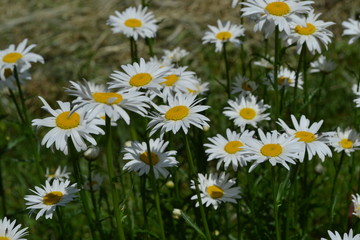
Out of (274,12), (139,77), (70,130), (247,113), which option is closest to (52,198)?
(70,130)

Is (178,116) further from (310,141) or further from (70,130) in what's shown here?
(310,141)

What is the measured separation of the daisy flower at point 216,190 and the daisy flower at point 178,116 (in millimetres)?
512

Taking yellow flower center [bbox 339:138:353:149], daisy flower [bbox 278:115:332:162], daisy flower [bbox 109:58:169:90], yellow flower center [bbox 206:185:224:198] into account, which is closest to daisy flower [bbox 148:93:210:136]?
daisy flower [bbox 109:58:169:90]

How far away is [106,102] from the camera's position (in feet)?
7.58

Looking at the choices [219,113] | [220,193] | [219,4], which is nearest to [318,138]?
[220,193]

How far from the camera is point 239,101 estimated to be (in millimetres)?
3570

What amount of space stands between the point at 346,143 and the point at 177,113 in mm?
1252

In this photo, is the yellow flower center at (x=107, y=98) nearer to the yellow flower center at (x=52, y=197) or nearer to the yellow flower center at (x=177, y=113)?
the yellow flower center at (x=177, y=113)

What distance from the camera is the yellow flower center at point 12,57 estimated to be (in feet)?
12.1

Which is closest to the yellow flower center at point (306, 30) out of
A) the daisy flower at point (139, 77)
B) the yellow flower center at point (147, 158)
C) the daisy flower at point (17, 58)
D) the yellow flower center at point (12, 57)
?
the daisy flower at point (139, 77)

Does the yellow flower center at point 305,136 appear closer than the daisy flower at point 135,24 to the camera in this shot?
Yes

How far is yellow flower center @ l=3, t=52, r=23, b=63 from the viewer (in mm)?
3701

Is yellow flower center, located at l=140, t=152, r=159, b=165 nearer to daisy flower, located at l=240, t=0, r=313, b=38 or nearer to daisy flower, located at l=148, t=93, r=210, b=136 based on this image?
daisy flower, located at l=148, t=93, r=210, b=136

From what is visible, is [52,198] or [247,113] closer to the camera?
[52,198]
